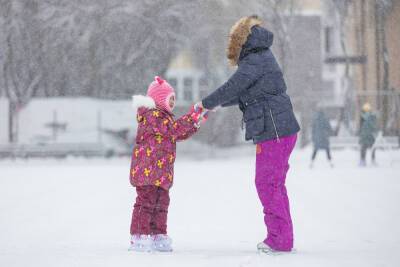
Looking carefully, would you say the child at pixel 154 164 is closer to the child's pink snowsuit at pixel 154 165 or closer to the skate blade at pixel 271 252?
the child's pink snowsuit at pixel 154 165

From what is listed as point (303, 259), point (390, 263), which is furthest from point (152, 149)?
point (390, 263)

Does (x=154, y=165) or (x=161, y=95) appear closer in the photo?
(x=154, y=165)

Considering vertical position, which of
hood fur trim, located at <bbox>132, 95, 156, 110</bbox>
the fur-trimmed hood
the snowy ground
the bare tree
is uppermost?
the bare tree

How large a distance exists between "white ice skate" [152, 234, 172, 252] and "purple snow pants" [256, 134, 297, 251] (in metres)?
0.79

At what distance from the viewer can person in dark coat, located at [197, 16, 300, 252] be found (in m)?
5.39

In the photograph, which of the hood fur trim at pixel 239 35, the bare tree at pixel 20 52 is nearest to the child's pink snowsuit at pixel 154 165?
the hood fur trim at pixel 239 35

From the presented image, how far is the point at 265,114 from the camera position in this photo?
5430 millimetres

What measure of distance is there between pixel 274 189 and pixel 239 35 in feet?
3.71

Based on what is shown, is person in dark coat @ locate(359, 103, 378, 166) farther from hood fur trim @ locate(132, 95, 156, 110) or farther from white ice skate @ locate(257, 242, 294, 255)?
white ice skate @ locate(257, 242, 294, 255)

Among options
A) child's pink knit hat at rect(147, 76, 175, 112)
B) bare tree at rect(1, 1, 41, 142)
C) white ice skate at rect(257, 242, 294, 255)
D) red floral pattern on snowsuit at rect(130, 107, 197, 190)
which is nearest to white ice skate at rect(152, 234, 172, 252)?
red floral pattern on snowsuit at rect(130, 107, 197, 190)

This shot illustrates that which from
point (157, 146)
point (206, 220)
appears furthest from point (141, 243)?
point (206, 220)

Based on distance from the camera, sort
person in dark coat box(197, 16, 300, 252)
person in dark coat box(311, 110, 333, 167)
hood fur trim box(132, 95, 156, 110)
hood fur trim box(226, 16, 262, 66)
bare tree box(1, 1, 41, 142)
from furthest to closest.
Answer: bare tree box(1, 1, 41, 142), person in dark coat box(311, 110, 333, 167), hood fur trim box(132, 95, 156, 110), hood fur trim box(226, 16, 262, 66), person in dark coat box(197, 16, 300, 252)

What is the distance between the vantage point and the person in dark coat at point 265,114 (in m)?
5.39

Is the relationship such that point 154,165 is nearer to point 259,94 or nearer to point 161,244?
point 161,244
